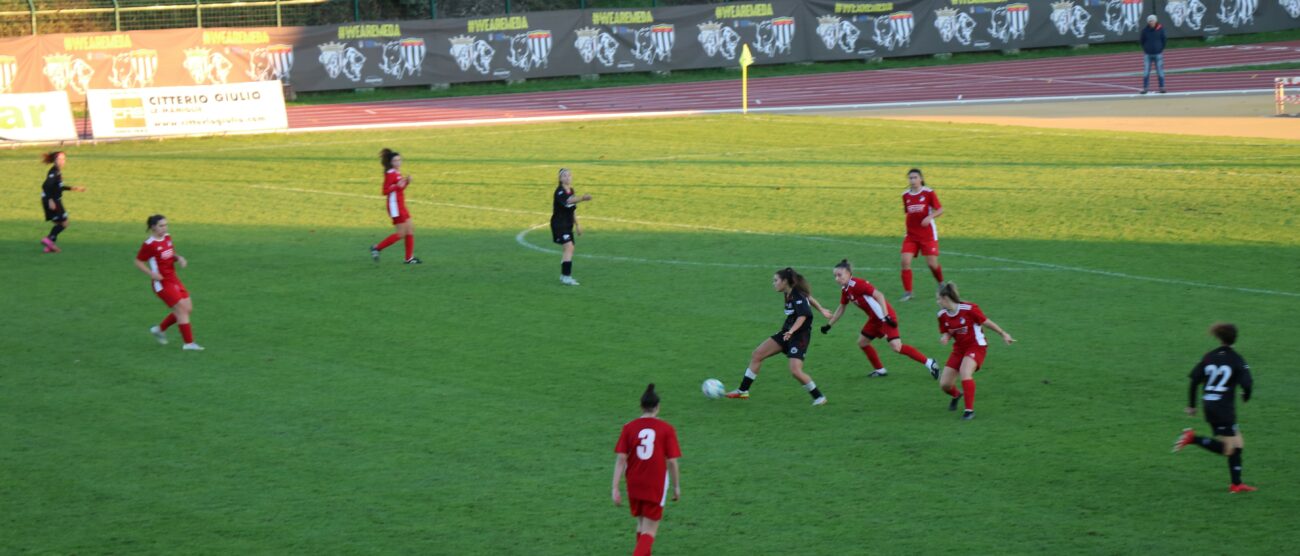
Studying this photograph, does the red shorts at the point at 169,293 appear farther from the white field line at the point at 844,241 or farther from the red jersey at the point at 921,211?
the red jersey at the point at 921,211

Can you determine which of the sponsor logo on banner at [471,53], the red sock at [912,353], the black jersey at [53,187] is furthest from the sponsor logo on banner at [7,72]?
the red sock at [912,353]

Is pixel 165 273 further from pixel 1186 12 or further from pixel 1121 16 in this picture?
pixel 1186 12

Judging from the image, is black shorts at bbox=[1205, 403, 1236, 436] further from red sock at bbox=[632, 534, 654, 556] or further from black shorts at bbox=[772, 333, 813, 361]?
red sock at bbox=[632, 534, 654, 556]

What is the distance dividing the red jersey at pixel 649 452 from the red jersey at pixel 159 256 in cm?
949

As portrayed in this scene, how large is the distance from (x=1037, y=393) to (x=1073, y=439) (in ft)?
5.56

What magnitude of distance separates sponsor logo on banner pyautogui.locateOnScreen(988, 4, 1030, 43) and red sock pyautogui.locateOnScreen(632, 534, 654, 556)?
49249mm

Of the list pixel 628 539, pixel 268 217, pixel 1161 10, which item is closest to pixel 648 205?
pixel 268 217

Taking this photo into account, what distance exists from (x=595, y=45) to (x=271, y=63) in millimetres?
11744

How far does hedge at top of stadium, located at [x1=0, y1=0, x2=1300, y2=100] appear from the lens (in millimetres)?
45219

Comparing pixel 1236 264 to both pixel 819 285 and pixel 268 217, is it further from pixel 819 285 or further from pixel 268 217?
pixel 268 217

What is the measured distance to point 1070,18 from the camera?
56188 mm

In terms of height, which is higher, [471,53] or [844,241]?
[471,53]

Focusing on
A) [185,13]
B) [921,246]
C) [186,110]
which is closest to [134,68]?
[185,13]

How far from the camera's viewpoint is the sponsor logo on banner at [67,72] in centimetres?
4422
